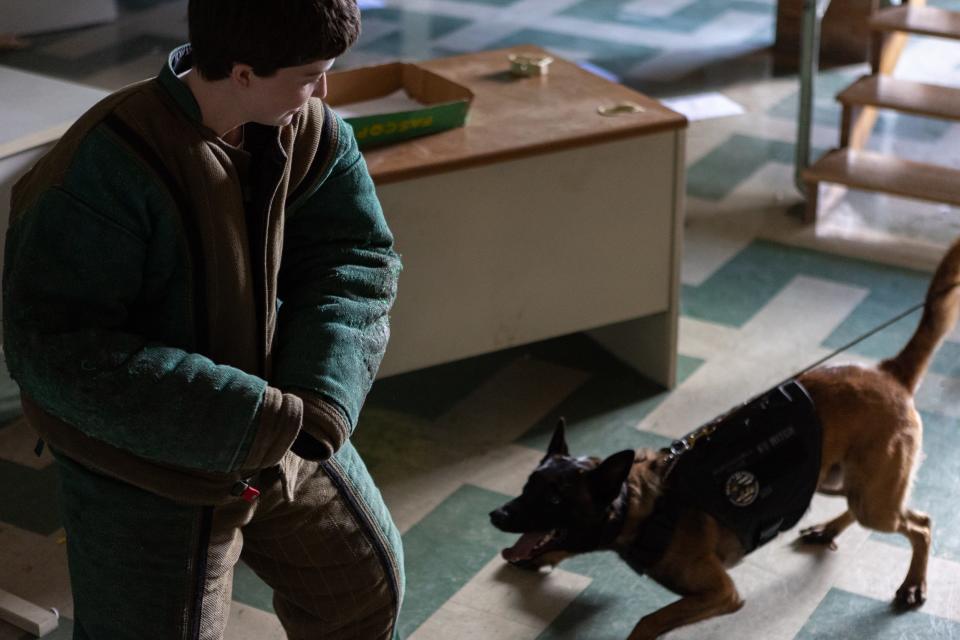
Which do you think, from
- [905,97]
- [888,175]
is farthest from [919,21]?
[888,175]

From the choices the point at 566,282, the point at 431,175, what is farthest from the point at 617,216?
the point at 431,175

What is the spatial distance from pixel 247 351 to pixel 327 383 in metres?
0.11

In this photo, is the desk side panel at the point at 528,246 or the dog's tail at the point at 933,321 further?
the desk side panel at the point at 528,246

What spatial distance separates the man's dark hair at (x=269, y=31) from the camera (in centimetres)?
131

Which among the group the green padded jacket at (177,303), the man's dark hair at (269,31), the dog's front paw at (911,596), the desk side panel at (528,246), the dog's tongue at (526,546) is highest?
the man's dark hair at (269,31)

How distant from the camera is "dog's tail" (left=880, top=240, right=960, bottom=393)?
7.97 ft

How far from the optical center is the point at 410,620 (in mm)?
2553

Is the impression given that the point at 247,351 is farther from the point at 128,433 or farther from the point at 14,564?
the point at 14,564

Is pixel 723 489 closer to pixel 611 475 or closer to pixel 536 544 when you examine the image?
pixel 611 475

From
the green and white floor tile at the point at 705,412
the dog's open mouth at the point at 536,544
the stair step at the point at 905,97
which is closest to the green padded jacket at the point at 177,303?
the dog's open mouth at the point at 536,544

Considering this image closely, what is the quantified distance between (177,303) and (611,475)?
39.1 inches

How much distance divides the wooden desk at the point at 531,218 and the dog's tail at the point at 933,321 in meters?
0.81

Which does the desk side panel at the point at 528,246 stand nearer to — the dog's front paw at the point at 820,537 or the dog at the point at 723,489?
the dog at the point at 723,489

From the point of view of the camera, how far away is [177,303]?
148 centimetres
